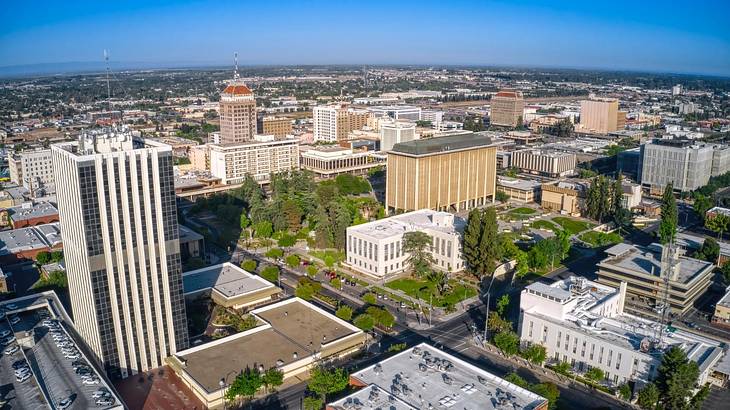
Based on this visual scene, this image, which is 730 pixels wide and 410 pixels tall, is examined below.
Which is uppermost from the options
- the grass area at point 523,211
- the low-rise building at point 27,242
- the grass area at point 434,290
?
the low-rise building at point 27,242

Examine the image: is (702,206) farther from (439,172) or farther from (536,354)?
(536,354)

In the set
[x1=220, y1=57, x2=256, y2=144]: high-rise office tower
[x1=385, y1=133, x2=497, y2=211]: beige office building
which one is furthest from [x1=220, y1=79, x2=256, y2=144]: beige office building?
[x1=385, y1=133, x2=497, y2=211]: beige office building

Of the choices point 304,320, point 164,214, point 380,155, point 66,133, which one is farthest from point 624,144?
point 66,133

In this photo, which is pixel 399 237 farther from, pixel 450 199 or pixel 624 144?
pixel 624 144

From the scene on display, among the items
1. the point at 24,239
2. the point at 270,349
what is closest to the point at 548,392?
the point at 270,349

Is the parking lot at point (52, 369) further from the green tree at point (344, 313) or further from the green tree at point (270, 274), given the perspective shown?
the green tree at point (344, 313)

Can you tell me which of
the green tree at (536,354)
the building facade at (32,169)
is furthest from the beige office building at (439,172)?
the building facade at (32,169)
